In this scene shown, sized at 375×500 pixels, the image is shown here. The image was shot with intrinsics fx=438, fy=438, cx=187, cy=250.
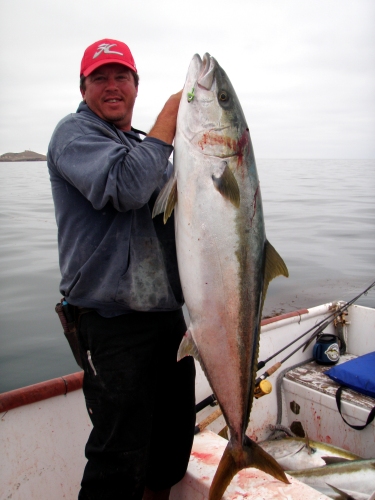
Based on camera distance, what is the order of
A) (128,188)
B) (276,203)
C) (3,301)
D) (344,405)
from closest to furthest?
1. (128,188)
2. (344,405)
3. (3,301)
4. (276,203)

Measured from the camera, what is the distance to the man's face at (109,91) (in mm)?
2385

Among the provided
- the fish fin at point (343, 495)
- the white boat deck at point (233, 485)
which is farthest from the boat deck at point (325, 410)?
the white boat deck at point (233, 485)

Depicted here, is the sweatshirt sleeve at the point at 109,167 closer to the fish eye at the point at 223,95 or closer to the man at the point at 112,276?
the man at the point at 112,276

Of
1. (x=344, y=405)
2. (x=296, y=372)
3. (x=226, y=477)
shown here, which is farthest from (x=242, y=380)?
(x=296, y=372)

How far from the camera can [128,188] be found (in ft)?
6.70

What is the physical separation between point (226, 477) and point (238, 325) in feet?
2.68

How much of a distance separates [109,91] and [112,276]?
101 centimetres

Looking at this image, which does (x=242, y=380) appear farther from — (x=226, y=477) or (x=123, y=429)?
(x=123, y=429)

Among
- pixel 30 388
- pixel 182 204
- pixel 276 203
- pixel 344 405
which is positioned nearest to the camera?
pixel 182 204

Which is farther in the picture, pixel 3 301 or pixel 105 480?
pixel 3 301

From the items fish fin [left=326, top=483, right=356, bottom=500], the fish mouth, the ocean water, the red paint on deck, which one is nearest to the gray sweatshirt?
the fish mouth

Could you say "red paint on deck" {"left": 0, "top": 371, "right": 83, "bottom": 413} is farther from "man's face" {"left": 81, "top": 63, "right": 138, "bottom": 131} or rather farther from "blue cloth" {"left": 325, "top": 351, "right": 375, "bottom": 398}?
"blue cloth" {"left": 325, "top": 351, "right": 375, "bottom": 398}

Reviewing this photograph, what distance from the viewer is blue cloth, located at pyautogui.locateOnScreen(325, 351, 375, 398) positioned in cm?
433

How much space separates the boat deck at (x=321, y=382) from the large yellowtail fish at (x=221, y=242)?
226 cm
